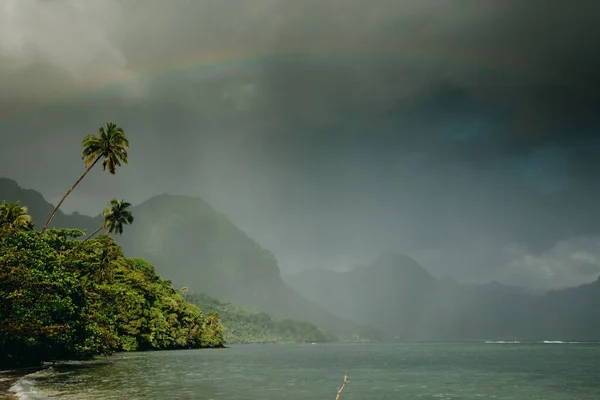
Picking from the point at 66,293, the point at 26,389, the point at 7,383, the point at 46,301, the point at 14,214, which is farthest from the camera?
the point at 14,214

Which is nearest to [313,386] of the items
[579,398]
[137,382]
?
[137,382]

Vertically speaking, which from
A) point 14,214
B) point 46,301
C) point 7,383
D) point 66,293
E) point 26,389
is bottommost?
point 26,389

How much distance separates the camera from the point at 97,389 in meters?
33.2

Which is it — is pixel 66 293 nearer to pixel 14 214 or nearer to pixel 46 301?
pixel 46 301

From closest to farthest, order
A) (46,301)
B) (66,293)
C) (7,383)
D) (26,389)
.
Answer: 1. (26,389)
2. (7,383)
3. (46,301)
4. (66,293)

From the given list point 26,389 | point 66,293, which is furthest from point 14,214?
point 26,389

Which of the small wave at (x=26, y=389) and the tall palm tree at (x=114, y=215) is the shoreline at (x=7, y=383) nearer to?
the small wave at (x=26, y=389)

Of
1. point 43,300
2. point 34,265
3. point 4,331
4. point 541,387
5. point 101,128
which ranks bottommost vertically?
point 541,387

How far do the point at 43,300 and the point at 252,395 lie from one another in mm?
21324

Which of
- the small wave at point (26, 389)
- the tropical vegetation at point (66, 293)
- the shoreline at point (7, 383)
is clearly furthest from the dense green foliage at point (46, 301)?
the small wave at point (26, 389)

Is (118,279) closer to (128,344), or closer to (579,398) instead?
(128,344)

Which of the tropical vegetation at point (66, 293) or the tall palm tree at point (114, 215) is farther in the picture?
the tall palm tree at point (114, 215)

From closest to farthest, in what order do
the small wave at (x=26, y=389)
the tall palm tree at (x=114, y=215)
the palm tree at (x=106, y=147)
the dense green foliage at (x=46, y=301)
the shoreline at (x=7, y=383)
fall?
1. the shoreline at (x=7, y=383)
2. the small wave at (x=26, y=389)
3. the dense green foliage at (x=46, y=301)
4. the palm tree at (x=106, y=147)
5. the tall palm tree at (x=114, y=215)

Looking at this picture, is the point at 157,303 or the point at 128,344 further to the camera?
the point at 157,303
